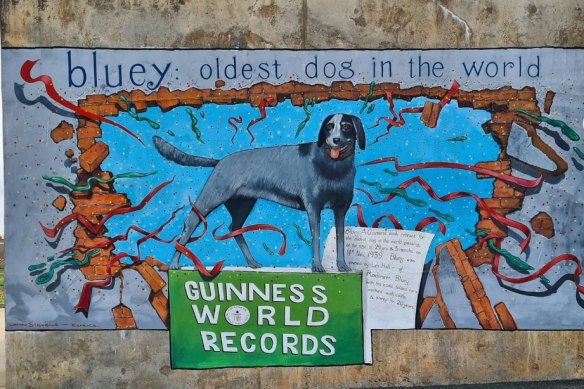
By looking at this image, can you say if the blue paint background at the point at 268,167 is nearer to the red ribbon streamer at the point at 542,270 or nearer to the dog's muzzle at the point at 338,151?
the dog's muzzle at the point at 338,151

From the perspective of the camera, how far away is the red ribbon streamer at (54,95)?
22.5 ft

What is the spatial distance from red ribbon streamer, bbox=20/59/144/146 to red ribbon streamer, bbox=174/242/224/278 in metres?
0.88

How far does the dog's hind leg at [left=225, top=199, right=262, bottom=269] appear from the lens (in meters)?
6.93

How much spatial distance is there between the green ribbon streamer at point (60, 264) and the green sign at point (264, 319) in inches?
26.0

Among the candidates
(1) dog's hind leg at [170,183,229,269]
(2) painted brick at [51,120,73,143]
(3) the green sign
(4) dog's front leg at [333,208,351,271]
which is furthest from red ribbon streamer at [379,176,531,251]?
(2) painted brick at [51,120,73,143]

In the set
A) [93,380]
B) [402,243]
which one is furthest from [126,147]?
[402,243]

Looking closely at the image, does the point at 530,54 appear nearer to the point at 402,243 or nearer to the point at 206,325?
the point at 402,243

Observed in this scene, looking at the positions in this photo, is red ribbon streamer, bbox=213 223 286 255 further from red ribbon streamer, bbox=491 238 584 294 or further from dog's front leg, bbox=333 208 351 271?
red ribbon streamer, bbox=491 238 584 294

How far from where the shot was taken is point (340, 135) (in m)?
6.93

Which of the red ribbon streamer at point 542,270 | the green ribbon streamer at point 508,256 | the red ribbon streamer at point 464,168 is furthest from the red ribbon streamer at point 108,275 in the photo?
the red ribbon streamer at point 542,270

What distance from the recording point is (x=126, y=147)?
273 inches

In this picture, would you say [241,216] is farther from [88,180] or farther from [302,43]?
[302,43]

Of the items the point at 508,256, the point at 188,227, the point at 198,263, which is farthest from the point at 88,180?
the point at 508,256

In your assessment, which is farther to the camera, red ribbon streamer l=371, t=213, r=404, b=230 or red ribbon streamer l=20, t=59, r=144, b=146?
red ribbon streamer l=371, t=213, r=404, b=230
